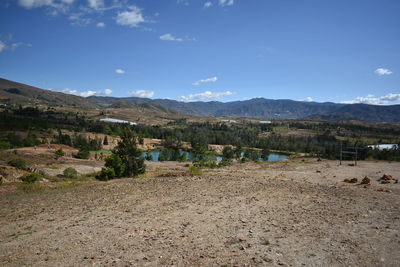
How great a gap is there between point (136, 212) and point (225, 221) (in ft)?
13.9

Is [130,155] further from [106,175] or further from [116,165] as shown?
[106,175]

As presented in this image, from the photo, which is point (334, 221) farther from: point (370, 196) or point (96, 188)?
point (96, 188)

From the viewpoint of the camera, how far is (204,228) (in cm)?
937

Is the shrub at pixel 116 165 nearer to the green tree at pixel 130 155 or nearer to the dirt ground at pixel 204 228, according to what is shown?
the green tree at pixel 130 155

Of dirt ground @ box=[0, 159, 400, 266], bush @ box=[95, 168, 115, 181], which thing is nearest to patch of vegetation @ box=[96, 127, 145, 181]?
bush @ box=[95, 168, 115, 181]

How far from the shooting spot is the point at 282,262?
6660mm

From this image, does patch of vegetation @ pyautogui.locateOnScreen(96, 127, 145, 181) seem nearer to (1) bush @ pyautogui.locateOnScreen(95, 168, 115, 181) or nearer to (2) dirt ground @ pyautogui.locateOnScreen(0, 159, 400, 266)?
(1) bush @ pyautogui.locateOnScreen(95, 168, 115, 181)

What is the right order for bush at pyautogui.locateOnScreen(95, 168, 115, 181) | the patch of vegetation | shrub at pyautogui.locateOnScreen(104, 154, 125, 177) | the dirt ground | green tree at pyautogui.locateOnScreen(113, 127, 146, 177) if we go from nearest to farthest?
the dirt ground
bush at pyautogui.locateOnScreen(95, 168, 115, 181)
the patch of vegetation
shrub at pyautogui.locateOnScreen(104, 154, 125, 177)
green tree at pyautogui.locateOnScreen(113, 127, 146, 177)

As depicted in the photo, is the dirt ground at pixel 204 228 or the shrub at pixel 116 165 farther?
the shrub at pixel 116 165

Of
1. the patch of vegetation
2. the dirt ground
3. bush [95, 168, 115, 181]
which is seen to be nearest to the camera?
the dirt ground

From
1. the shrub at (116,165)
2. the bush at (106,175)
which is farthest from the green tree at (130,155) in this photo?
the bush at (106,175)

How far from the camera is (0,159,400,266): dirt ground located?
23.2ft

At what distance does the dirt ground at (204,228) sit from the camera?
7086 mm

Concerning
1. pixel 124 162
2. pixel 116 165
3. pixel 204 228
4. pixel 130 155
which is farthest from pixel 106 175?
pixel 204 228
